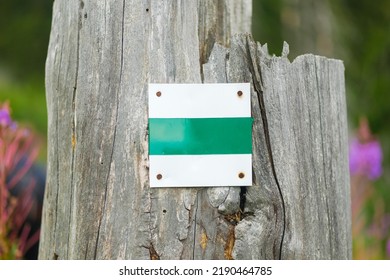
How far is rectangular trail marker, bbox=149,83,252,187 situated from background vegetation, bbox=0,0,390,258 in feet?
9.01

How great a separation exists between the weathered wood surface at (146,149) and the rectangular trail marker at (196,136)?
0.10 ft

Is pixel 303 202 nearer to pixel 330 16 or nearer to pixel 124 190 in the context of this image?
pixel 124 190

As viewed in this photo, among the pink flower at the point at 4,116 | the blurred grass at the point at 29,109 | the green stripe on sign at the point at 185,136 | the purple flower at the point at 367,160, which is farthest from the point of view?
the blurred grass at the point at 29,109

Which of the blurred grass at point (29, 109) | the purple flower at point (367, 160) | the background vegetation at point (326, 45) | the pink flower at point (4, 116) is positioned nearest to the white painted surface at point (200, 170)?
the pink flower at point (4, 116)

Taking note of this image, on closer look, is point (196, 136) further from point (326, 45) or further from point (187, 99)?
point (326, 45)

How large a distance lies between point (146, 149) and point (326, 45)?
24.6ft

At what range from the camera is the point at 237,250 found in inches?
80.8

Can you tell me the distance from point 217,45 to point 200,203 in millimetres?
458

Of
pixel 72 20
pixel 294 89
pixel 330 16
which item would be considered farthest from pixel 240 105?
pixel 330 16

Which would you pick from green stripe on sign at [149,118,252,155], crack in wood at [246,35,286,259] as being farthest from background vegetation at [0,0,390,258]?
green stripe on sign at [149,118,252,155]

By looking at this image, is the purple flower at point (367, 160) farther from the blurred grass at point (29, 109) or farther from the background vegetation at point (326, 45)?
the blurred grass at point (29, 109)

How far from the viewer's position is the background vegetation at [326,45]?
25.4 ft

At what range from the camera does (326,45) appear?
920cm

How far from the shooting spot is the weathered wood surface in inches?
80.9
